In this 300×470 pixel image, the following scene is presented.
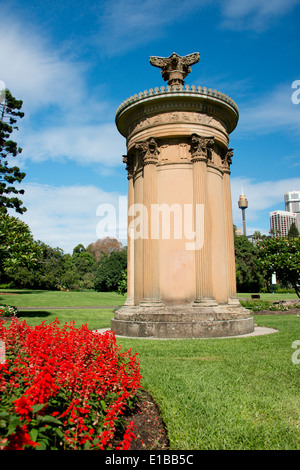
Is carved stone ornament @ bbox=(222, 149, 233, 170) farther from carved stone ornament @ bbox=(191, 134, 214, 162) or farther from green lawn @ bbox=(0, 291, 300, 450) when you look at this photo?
green lawn @ bbox=(0, 291, 300, 450)

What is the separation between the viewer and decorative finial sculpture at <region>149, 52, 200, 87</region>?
1577 cm

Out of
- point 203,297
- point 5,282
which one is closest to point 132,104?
point 203,297

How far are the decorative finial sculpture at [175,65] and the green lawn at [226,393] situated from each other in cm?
1163

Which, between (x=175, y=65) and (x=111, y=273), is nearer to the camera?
(x=175, y=65)

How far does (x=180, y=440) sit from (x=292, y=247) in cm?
2804

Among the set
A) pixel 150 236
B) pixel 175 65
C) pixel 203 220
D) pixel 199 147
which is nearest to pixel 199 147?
pixel 199 147

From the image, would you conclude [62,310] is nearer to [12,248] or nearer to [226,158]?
[12,248]

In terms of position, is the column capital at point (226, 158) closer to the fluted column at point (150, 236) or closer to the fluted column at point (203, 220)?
the fluted column at point (203, 220)

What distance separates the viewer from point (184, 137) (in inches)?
568

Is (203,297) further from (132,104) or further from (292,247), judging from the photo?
A: (292,247)

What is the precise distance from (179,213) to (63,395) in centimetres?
1035

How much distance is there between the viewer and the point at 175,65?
1589 centimetres

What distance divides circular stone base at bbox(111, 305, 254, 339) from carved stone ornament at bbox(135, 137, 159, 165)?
5855mm

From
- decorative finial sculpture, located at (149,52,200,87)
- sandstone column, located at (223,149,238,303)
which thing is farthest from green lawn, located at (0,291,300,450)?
decorative finial sculpture, located at (149,52,200,87)
